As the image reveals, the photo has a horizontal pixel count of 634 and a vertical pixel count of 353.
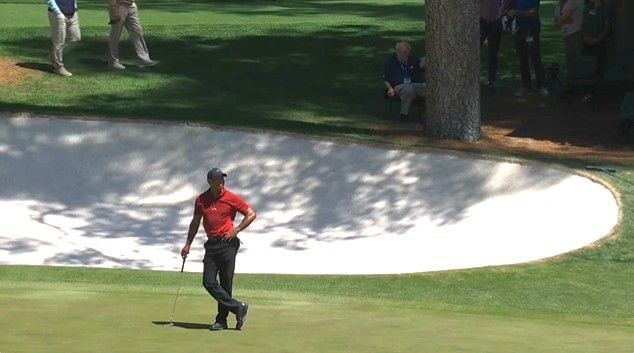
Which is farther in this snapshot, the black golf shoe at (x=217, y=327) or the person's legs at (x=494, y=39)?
the person's legs at (x=494, y=39)

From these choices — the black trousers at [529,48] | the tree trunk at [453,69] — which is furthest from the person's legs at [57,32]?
the black trousers at [529,48]

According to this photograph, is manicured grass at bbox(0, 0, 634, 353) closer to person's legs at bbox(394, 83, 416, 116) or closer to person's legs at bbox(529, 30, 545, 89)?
person's legs at bbox(394, 83, 416, 116)

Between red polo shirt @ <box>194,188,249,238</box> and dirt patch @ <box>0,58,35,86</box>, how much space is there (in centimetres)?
1390

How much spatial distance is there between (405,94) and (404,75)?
1.21 feet

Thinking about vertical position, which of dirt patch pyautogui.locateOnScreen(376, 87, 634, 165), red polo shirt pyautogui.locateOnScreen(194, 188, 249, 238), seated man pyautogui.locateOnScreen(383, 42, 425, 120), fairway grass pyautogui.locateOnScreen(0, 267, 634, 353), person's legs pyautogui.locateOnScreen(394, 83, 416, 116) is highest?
red polo shirt pyautogui.locateOnScreen(194, 188, 249, 238)

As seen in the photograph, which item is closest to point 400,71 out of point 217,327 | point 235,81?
point 235,81

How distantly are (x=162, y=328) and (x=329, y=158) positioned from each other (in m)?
9.73

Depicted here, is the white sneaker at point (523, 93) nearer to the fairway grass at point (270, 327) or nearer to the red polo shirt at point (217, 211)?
the fairway grass at point (270, 327)

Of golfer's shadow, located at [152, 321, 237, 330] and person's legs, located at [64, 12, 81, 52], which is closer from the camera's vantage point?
golfer's shadow, located at [152, 321, 237, 330]

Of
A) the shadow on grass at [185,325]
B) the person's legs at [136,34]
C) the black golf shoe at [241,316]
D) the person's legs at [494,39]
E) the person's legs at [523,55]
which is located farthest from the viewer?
the person's legs at [494,39]

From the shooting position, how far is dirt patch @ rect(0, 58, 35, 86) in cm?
2495

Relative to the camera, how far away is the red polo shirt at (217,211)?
11586mm

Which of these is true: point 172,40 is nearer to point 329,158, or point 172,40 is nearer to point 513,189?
point 329,158

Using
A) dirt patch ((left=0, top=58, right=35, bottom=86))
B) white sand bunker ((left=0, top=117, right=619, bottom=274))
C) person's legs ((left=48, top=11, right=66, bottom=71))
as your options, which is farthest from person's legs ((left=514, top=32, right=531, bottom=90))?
dirt patch ((left=0, top=58, right=35, bottom=86))
